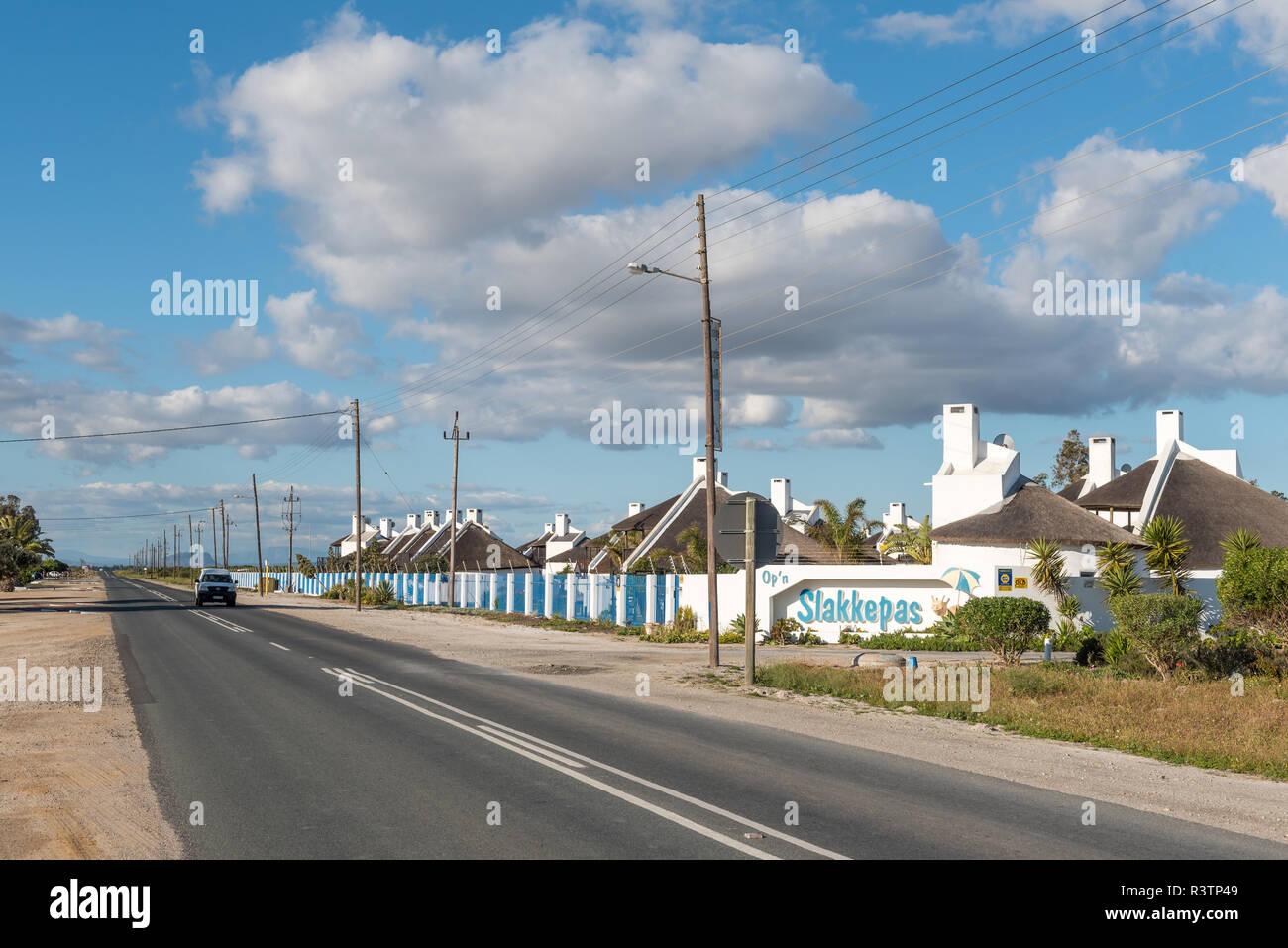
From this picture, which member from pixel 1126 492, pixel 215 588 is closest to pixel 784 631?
pixel 1126 492

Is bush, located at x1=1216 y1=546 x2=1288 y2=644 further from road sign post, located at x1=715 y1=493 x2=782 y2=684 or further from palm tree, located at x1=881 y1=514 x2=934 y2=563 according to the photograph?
palm tree, located at x1=881 y1=514 x2=934 y2=563

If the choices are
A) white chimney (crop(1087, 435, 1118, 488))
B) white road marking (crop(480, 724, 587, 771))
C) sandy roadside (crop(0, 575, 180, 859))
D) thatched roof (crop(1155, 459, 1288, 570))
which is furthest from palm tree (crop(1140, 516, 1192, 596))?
sandy roadside (crop(0, 575, 180, 859))

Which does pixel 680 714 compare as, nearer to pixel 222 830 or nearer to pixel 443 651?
pixel 222 830

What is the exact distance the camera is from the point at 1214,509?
3853 cm

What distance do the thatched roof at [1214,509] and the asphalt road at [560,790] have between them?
28827 mm

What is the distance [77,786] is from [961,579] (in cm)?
2593

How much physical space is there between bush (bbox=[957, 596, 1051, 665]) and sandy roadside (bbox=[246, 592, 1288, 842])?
4.06 metres

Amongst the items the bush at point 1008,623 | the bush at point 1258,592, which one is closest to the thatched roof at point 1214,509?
the bush at point 1008,623

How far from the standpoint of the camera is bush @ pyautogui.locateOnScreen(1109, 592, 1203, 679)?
18.5 meters

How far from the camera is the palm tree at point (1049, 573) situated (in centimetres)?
3048
